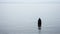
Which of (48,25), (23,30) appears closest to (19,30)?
(23,30)

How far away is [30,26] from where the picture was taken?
1345 mm

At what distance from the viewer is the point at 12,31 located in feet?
4.46

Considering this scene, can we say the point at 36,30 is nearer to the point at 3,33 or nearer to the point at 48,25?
the point at 48,25

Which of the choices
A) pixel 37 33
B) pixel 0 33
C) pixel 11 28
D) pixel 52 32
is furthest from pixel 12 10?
pixel 52 32

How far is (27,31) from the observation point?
52.6 inches

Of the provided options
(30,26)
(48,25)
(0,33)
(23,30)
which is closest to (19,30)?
(23,30)

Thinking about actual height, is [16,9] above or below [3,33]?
above

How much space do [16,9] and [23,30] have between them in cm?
34

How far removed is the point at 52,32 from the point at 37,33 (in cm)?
23

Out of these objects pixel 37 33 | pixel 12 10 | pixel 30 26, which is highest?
pixel 12 10

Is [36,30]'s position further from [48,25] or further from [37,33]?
[48,25]

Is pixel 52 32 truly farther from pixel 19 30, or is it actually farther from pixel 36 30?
pixel 19 30

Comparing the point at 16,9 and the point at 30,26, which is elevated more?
the point at 16,9

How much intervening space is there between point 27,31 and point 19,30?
0.12m
